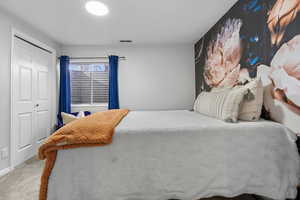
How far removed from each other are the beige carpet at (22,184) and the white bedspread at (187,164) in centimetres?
47

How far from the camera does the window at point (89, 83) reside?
3.64 metres

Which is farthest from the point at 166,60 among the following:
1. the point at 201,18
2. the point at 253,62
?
the point at 253,62

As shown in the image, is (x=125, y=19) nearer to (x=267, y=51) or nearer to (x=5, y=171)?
(x=267, y=51)

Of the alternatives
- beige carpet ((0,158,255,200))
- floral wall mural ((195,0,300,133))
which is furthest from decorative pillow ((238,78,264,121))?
beige carpet ((0,158,255,200))

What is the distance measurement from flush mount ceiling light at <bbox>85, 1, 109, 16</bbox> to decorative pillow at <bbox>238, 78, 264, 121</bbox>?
202 cm

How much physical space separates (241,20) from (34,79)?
134 inches

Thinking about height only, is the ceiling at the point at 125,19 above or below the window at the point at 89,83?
above

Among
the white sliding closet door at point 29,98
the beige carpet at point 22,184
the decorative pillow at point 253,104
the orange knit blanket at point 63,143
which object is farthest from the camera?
the white sliding closet door at point 29,98

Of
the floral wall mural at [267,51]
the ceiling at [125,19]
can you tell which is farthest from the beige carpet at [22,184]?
the ceiling at [125,19]

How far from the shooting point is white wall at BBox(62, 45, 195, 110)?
3.56 metres

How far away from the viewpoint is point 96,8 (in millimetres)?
2039

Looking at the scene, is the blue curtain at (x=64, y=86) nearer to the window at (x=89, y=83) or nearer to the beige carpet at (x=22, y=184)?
the window at (x=89, y=83)

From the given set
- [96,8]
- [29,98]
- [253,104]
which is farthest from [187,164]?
[29,98]

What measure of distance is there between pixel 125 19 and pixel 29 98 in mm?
2096
